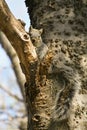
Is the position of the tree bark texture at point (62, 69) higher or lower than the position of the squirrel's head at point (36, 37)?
lower

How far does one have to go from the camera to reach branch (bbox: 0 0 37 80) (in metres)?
0.95

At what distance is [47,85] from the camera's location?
950mm

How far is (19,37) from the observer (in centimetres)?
96

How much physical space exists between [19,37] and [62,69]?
5.2 inches

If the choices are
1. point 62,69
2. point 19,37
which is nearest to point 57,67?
point 62,69

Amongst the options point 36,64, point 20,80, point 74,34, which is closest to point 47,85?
point 36,64

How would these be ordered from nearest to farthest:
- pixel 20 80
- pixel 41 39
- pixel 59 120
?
pixel 59 120, pixel 41 39, pixel 20 80

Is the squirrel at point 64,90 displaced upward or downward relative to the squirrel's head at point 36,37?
downward

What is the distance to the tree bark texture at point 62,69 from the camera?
0.89m

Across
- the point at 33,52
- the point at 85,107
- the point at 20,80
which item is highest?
the point at 33,52

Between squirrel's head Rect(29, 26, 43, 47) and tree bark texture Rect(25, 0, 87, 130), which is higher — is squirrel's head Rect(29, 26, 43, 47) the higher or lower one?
the higher one

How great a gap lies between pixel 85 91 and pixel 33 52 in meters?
0.16

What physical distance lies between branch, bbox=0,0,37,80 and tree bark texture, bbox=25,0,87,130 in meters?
0.03

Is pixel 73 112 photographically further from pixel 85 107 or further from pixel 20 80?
pixel 20 80
